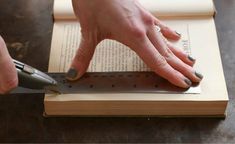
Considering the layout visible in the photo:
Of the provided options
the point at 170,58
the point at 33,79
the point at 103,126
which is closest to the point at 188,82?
the point at 170,58

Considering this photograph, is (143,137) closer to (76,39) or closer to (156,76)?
(156,76)

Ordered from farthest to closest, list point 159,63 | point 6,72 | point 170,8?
point 170,8, point 159,63, point 6,72

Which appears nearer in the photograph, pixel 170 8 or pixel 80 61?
pixel 80 61

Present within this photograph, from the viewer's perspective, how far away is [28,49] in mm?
950

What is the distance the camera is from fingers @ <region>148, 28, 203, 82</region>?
2.75 ft

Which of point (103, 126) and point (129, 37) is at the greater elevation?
point (129, 37)

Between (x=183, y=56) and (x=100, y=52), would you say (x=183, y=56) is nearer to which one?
(x=183, y=56)

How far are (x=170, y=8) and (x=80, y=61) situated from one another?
0.79 feet

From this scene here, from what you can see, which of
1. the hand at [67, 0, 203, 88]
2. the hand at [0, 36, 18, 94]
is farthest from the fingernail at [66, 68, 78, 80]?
the hand at [0, 36, 18, 94]

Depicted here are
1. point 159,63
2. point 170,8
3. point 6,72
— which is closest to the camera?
point 6,72

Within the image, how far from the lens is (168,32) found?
90 cm

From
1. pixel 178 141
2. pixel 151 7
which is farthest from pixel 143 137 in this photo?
pixel 151 7

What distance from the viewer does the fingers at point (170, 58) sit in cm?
84

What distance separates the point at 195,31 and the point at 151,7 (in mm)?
107
